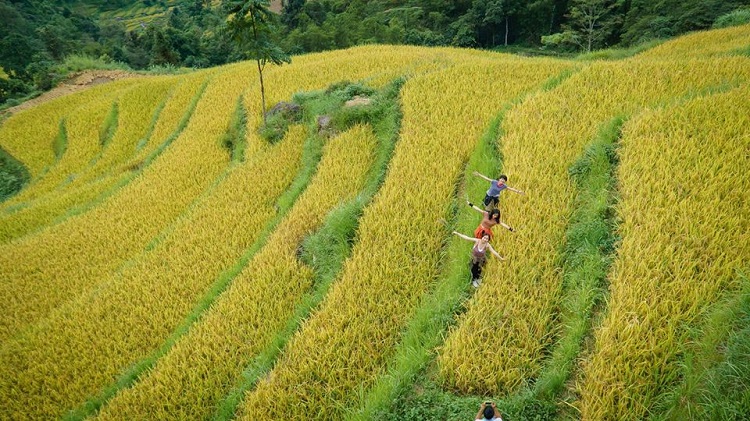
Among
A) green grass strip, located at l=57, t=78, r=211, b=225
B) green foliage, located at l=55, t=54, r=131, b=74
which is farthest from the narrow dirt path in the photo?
green grass strip, located at l=57, t=78, r=211, b=225

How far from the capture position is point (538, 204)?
642 cm

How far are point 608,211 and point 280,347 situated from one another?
549 centimetres

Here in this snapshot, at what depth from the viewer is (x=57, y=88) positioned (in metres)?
A: 26.8

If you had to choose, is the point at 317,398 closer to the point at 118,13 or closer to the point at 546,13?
the point at 546,13

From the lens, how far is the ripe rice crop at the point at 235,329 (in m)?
5.68

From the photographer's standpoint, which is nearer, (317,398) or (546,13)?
(317,398)

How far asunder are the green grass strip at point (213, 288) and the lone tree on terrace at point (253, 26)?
11.5ft

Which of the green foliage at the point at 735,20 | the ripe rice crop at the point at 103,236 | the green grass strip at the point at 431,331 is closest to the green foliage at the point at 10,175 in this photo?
the ripe rice crop at the point at 103,236

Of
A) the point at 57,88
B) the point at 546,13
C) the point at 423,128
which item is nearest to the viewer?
the point at 423,128

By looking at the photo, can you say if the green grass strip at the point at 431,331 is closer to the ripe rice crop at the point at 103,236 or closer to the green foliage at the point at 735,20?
the ripe rice crop at the point at 103,236

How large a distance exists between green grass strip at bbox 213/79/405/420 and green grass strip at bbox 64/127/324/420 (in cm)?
133

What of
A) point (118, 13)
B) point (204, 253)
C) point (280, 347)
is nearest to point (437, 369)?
point (280, 347)

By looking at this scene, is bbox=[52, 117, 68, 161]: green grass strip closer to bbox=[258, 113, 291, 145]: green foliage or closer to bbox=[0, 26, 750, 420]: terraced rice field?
bbox=[0, 26, 750, 420]: terraced rice field

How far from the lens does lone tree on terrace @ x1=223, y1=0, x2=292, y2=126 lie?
1152 cm
